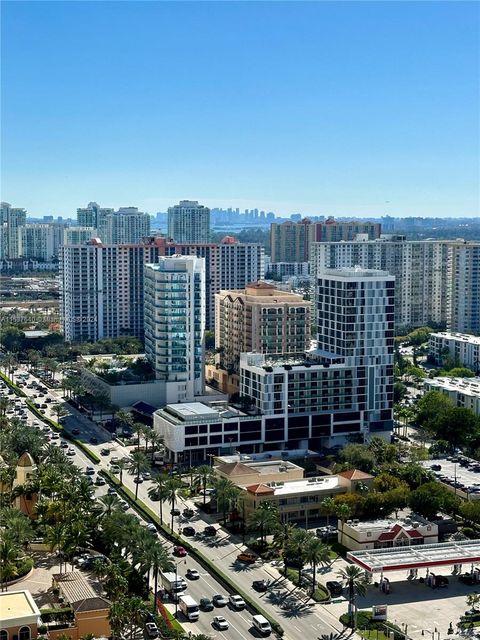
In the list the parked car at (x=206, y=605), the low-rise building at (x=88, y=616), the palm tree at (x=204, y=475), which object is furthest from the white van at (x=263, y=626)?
the palm tree at (x=204, y=475)

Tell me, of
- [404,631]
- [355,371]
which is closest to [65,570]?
[404,631]

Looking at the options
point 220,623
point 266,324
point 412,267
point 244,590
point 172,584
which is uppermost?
point 412,267

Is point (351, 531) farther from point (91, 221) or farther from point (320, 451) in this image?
point (91, 221)

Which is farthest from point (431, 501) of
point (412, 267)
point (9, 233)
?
point (9, 233)

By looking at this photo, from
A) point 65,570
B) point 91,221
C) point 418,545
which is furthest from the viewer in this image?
point 91,221

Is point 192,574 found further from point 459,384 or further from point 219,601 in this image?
point 459,384
